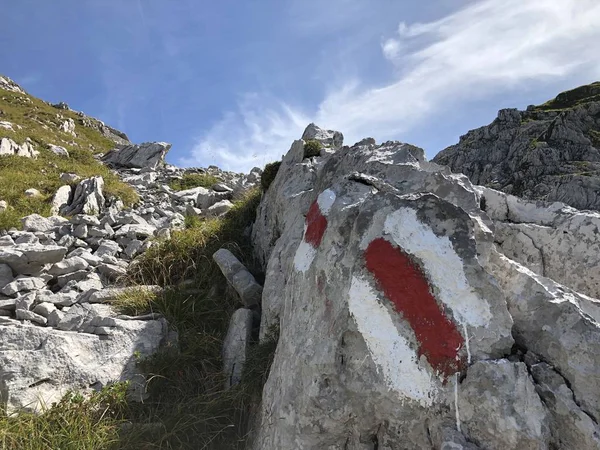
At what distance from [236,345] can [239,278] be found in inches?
59.8

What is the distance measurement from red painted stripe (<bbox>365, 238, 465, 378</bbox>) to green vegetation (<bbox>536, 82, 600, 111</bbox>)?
191 feet

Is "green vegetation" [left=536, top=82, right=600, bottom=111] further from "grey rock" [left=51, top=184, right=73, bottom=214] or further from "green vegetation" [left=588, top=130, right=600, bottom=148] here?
"grey rock" [left=51, top=184, right=73, bottom=214]

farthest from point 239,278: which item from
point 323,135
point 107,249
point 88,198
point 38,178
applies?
point 38,178

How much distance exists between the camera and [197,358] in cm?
656

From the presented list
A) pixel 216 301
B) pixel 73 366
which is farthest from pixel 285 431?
pixel 216 301

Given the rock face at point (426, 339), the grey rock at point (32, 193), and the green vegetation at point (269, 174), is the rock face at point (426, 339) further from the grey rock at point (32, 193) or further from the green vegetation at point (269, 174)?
the grey rock at point (32, 193)

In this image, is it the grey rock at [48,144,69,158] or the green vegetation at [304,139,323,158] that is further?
the grey rock at [48,144,69,158]

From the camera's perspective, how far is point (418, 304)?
3686 millimetres

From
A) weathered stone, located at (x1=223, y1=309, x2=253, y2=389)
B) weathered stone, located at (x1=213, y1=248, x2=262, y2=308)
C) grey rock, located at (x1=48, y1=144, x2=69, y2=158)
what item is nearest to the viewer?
weathered stone, located at (x1=223, y1=309, x2=253, y2=389)

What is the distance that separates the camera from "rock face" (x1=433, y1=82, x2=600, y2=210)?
3291 cm

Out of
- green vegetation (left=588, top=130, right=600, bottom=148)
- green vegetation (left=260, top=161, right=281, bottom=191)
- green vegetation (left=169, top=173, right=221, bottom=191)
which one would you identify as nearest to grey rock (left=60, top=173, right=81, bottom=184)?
green vegetation (left=169, top=173, right=221, bottom=191)

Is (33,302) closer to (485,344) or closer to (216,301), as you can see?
(216,301)

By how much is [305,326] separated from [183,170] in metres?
22.6

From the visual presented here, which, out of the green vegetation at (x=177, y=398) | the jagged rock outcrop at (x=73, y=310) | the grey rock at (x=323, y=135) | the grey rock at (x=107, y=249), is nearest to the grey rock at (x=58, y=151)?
the jagged rock outcrop at (x=73, y=310)
